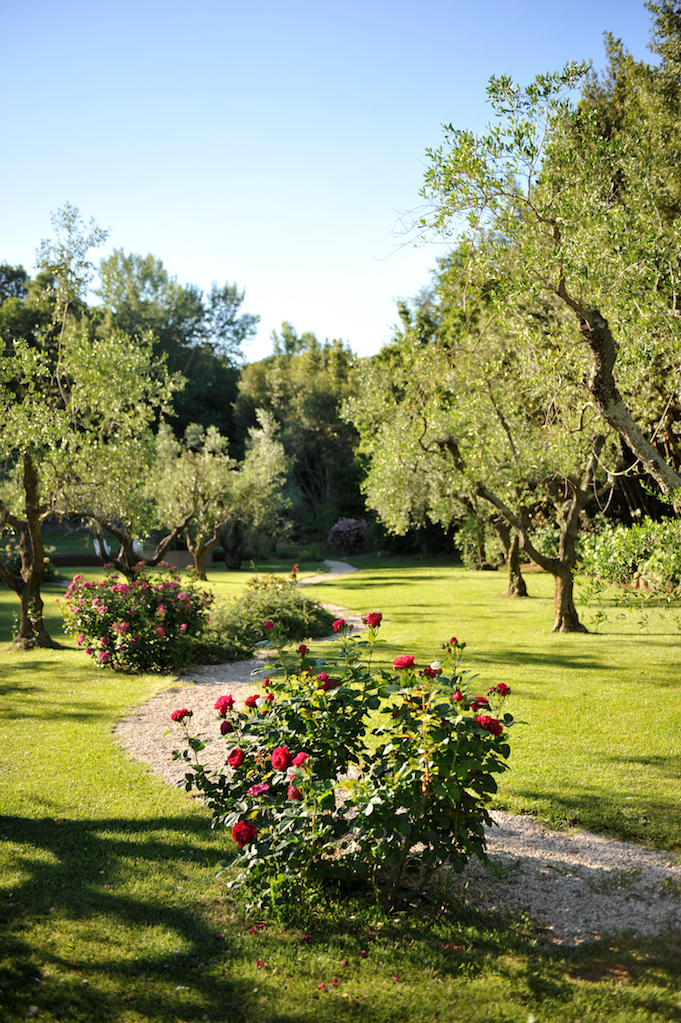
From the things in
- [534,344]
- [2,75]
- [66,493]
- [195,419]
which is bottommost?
[66,493]

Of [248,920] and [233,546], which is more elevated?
[233,546]

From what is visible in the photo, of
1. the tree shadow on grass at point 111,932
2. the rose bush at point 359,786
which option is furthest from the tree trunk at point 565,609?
the rose bush at point 359,786

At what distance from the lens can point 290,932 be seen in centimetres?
337

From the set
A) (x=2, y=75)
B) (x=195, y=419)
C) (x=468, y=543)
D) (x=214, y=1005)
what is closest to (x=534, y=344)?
(x=2, y=75)

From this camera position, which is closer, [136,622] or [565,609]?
[136,622]

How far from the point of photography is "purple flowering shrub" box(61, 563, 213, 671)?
32.2 feet

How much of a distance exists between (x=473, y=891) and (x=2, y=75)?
27.9 feet

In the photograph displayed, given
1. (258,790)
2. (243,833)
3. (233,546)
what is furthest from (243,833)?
(233,546)

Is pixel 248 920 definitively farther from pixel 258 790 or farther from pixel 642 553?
pixel 642 553

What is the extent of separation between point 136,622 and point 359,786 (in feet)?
23.7

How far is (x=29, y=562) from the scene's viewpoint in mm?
11258

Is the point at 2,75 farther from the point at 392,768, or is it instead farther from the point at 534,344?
the point at 392,768

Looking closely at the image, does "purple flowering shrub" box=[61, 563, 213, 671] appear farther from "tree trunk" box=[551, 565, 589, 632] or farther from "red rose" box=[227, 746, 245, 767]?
"red rose" box=[227, 746, 245, 767]

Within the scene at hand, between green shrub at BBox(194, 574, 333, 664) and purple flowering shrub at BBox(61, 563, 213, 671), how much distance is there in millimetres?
631
